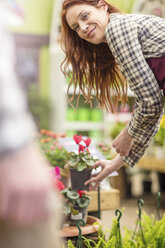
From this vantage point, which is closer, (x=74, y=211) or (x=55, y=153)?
(x=74, y=211)

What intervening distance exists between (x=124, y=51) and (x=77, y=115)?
3.32 m

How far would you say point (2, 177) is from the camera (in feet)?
1.28

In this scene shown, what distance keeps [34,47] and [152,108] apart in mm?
5368

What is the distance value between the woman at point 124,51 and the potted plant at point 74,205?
0.26 metres

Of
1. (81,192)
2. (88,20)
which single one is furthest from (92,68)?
(81,192)

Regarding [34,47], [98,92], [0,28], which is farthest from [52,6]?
[0,28]

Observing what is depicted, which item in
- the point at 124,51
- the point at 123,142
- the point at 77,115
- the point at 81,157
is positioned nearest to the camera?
the point at 124,51

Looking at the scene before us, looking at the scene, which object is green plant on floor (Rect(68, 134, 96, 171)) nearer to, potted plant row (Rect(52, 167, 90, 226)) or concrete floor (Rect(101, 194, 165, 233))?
potted plant row (Rect(52, 167, 90, 226))

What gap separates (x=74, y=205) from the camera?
4.50ft

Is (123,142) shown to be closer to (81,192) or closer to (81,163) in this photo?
(81,163)

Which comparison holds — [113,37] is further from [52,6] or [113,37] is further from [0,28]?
[52,6]

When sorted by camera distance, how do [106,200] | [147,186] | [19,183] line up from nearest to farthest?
[19,183] < [106,200] < [147,186]

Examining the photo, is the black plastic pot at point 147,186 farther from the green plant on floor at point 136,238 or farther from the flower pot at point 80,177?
the flower pot at point 80,177

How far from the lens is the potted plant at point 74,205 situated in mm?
1354
